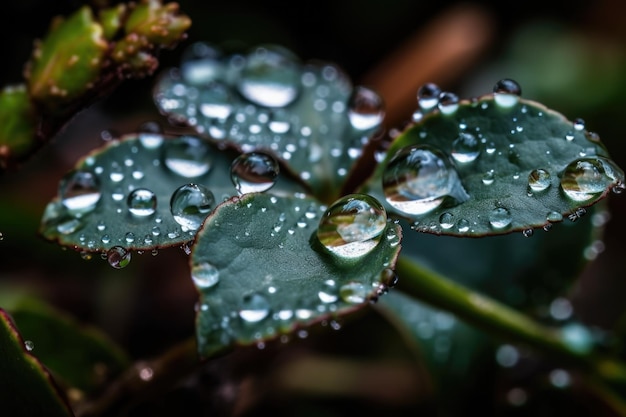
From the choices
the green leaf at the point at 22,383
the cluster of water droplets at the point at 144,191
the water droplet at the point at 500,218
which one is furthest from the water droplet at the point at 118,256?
the water droplet at the point at 500,218

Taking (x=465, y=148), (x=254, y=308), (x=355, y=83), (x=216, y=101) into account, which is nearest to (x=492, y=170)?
(x=465, y=148)

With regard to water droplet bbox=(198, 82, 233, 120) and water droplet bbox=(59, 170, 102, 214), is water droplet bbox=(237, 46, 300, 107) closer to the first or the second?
water droplet bbox=(198, 82, 233, 120)

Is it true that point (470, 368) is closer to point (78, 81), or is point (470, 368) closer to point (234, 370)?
point (234, 370)

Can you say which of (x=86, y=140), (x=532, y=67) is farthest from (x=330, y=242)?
(x=532, y=67)

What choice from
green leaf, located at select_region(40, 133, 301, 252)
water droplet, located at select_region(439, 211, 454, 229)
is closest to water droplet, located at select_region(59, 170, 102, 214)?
green leaf, located at select_region(40, 133, 301, 252)

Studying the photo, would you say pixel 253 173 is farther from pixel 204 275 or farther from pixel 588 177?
pixel 588 177
